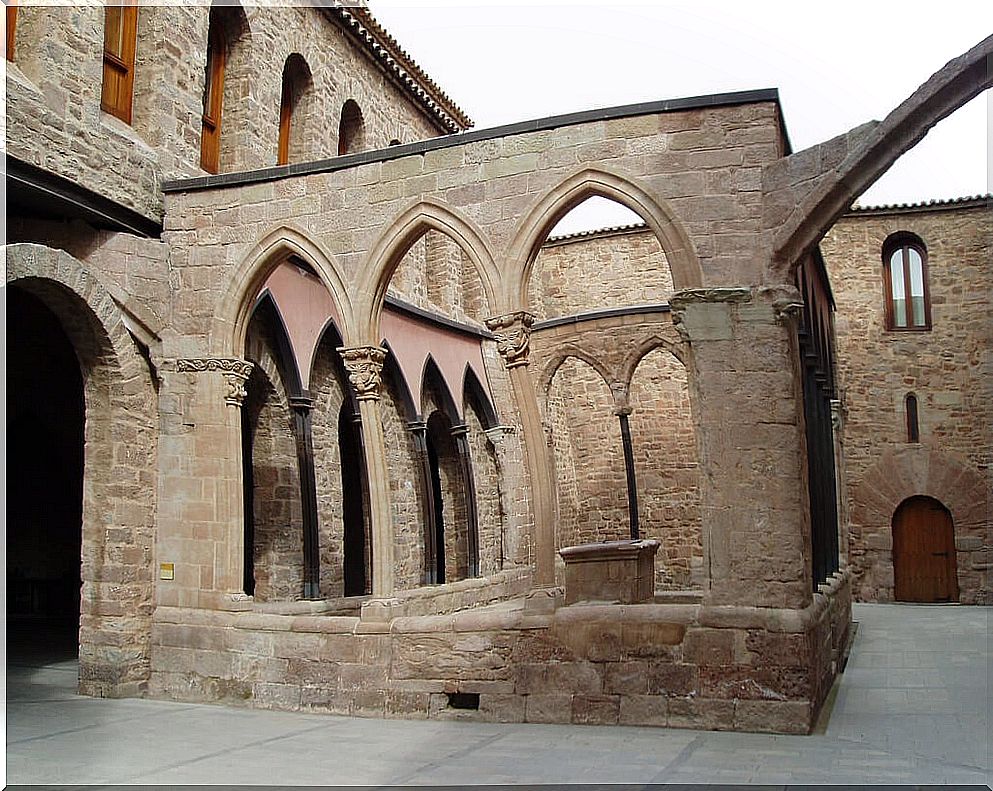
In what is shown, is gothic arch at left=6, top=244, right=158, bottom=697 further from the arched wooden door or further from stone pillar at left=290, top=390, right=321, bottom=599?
the arched wooden door

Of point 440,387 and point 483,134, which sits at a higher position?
point 483,134

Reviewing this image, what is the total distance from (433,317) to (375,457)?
650 centimetres

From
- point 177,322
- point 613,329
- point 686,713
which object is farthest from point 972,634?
point 177,322

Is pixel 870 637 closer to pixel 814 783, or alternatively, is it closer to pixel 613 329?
pixel 613 329

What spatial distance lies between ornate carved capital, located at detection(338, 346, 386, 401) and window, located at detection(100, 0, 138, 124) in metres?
3.12

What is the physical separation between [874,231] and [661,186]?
36.2 ft

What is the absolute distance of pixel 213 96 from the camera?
34.5 feet

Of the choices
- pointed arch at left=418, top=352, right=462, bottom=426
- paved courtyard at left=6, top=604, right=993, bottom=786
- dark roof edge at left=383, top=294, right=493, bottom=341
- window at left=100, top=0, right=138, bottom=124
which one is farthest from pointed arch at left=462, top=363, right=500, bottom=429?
paved courtyard at left=6, top=604, right=993, bottom=786

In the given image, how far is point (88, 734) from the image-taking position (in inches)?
237

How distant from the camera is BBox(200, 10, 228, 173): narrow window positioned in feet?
33.8

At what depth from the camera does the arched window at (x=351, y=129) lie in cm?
1348

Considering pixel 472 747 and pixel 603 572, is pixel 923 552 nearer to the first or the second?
pixel 603 572

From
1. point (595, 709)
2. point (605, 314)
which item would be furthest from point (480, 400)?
point (595, 709)

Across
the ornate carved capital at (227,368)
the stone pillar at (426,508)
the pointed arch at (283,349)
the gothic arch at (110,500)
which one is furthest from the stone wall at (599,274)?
the gothic arch at (110,500)
